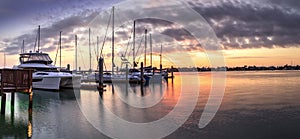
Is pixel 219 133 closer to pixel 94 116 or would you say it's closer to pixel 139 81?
pixel 94 116

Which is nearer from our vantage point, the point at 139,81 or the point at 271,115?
the point at 271,115

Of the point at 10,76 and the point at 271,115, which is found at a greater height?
the point at 10,76

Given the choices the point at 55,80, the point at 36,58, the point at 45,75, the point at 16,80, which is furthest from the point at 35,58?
the point at 16,80

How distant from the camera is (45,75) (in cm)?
3156

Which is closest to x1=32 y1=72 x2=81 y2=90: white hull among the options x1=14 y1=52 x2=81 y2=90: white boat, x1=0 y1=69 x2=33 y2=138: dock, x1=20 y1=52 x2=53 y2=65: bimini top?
x1=14 y1=52 x2=81 y2=90: white boat

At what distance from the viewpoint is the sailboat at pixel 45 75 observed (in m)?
31.4

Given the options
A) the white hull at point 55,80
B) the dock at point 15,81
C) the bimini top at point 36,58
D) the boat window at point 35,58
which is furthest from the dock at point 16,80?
the boat window at point 35,58

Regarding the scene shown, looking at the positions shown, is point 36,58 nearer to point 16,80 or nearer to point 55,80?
point 55,80

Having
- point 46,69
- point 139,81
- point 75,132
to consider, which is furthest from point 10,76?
point 139,81

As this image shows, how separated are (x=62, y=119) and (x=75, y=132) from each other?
3.22m

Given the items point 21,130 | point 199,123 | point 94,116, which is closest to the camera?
point 21,130

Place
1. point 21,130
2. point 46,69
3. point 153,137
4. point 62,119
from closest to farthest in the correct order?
point 153,137 < point 21,130 < point 62,119 < point 46,69

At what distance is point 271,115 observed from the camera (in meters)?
15.5

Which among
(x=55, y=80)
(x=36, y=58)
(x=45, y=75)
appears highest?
(x=36, y=58)
